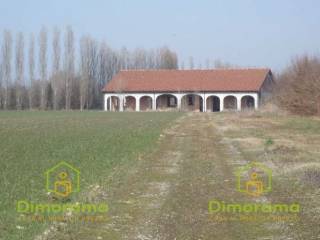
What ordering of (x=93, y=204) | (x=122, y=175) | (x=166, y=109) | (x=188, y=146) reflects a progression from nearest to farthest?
(x=93, y=204) → (x=122, y=175) → (x=188, y=146) → (x=166, y=109)

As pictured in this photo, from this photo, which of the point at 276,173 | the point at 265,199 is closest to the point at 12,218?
the point at 265,199

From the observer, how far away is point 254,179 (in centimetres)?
1065

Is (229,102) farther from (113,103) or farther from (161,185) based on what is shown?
(161,185)

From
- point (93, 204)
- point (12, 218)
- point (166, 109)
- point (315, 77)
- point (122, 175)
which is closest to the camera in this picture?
point (12, 218)

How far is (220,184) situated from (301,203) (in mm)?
2012

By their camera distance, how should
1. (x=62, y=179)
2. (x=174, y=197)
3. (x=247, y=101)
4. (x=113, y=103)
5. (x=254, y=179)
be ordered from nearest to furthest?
(x=174, y=197) < (x=62, y=179) < (x=254, y=179) < (x=247, y=101) < (x=113, y=103)

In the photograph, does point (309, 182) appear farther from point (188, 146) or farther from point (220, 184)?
point (188, 146)

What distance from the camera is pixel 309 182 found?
1002 cm

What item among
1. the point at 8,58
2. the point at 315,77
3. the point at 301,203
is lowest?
the point at 301,203

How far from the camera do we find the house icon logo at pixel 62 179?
9.02 meters

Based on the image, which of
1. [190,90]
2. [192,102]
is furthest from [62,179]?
[192,102]

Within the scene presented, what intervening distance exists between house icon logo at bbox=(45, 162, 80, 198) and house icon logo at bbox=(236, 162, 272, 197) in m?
2.81

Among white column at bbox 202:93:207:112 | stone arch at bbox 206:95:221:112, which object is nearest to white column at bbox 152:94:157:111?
white column at bbox 202:93:207:112

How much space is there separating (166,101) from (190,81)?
13.6 ft
